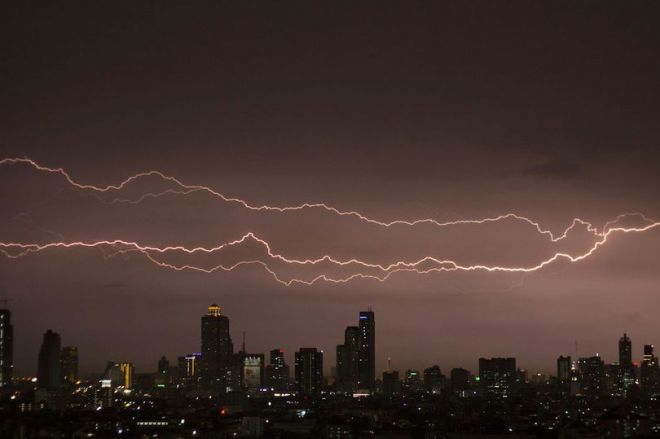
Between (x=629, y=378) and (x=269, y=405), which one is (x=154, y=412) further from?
(x=629, y=378)

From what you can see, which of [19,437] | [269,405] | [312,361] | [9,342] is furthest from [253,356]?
[19,437]

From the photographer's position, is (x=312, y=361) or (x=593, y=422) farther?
(x=312, y=361)

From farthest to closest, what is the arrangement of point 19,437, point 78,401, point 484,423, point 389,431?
1. point 78,401
2. point 484,423
3. point 389,431
4. point 19,437

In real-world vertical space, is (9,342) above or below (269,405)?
above

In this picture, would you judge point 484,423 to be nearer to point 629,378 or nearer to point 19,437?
point 19,437

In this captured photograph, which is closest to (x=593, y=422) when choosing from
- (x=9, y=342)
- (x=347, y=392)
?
A: (x=9, y=342)

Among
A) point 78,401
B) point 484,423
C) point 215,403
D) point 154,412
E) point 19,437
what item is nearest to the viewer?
point 19,437
